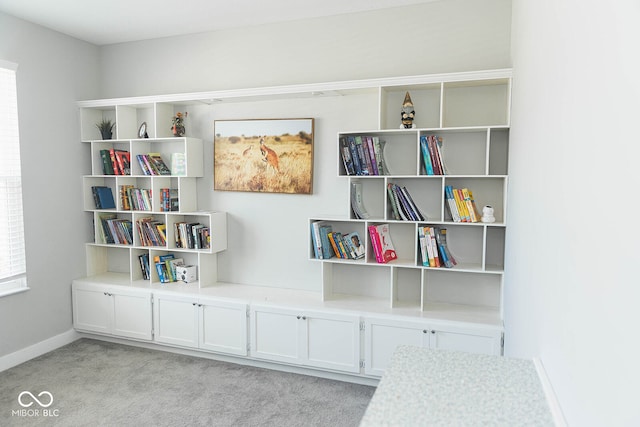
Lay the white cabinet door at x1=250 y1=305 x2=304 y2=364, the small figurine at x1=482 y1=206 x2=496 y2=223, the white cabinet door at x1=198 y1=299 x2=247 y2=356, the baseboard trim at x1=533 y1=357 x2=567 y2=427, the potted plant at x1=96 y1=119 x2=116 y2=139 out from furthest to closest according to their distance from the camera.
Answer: the potted plant at x1=96 y1=119 x2=116 y2=139 < the white cabinet door at x1=198 y1=299 x2=247 y2=356 < the white cabinet door at x1=250 y1=305 x2=304 y2=364 < the small figurine at x1=482 y1=206 x2=496 y2=223 < the baseboard trim at x1=533 y1=357 x2=567 y2=427

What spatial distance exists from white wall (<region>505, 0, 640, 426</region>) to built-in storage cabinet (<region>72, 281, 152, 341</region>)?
10.2ft

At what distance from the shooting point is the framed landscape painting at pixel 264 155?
11.6 ft

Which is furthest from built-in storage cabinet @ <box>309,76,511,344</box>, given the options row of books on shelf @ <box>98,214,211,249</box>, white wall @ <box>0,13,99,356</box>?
white wall @ <box>0,13,99,356</box>

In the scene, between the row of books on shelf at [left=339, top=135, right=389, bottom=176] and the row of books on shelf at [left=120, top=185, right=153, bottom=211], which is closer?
the row of books on shelf at [left=339, top=135, right=389, bottom=176]

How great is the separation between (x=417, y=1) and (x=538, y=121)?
1889 mm

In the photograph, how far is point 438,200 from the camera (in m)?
3.24

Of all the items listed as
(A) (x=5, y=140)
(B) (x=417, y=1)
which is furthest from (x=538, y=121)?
(A) (x=5, y=140)

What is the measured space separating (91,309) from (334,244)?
7.90 feet

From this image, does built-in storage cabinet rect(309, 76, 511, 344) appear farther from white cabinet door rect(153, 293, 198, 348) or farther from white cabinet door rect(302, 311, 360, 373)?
white cabinet door rect(153, 293, 198, 348)

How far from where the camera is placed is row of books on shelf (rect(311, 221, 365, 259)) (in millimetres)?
3312

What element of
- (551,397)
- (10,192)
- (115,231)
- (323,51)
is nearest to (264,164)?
(323,51)

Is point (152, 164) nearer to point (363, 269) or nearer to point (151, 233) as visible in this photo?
point (151, 233)

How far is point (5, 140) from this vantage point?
11.3 ft

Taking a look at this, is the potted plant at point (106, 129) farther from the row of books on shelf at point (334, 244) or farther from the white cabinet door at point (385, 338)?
the white cabinet door at point (385, 338)
